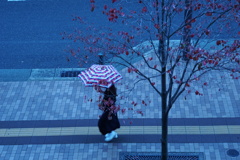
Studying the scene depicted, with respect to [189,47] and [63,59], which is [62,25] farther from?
[189,47]

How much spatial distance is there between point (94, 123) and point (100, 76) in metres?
2.42

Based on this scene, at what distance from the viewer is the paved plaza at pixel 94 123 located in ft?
28.7

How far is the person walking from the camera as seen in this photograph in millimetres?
7480

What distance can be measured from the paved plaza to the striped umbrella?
1.00 meters

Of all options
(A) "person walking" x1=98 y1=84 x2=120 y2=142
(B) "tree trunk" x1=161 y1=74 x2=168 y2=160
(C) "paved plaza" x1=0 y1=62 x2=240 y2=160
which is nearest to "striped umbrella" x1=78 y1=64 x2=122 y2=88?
(A) "person walking" x1=98 y1=84 x2=120 y2=142

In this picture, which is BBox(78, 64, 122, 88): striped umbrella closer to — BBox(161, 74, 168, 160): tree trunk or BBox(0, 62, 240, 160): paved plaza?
BBox(0, 62, 240, 160): paved plaza

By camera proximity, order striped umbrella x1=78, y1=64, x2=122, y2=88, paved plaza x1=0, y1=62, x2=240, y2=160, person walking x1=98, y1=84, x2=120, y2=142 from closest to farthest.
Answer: striped umbrella x1=78, y1=64, x2=122, y2=88 < person walking x1=98, y1=84, x2=120, y2=142 < paved plaza x1=0, y1=62, x2=240, y2=160

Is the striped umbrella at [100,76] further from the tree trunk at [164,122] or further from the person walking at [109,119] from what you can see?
the tree trunk at [164,122]

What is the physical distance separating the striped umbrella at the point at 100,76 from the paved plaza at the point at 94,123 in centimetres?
100

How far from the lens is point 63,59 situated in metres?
12.5

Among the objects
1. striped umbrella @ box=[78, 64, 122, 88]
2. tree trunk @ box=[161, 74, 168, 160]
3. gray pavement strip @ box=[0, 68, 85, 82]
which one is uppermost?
gray pavement strip @ box=[0, 68, 85, 82]

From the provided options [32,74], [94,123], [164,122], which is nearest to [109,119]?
[164,122]

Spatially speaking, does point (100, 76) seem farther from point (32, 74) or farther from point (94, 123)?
point (32, 74)

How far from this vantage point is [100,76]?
7539 millimetres
